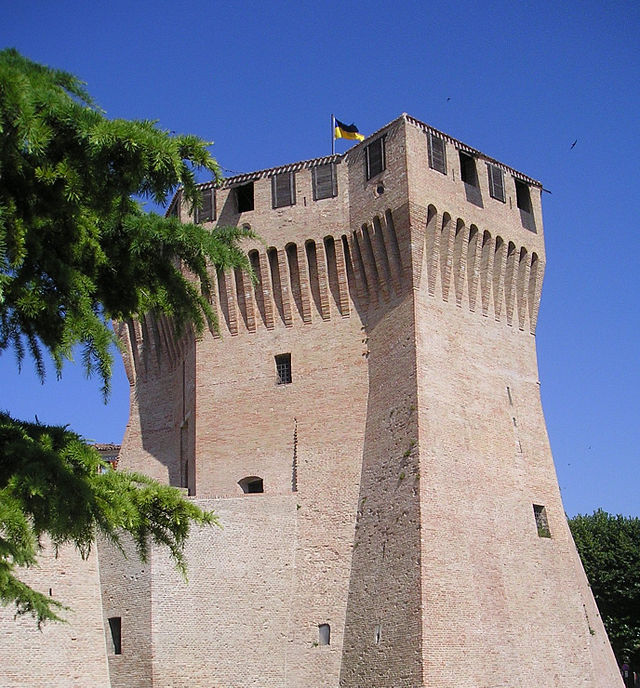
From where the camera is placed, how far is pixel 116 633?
19375 millimetres

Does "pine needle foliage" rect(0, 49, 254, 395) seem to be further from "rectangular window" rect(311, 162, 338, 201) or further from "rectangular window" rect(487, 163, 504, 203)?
"rectangular window" rect(487, 163, 504, 203)

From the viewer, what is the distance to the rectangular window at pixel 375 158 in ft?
74.4

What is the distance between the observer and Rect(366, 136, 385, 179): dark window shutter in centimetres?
2270

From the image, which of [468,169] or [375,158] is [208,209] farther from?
[468,169]

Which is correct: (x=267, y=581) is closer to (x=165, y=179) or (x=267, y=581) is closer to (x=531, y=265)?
(x=531, y=265)

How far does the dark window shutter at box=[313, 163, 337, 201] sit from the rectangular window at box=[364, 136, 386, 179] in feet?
3.43

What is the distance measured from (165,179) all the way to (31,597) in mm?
4346

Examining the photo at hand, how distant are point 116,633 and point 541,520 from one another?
32.8 ft

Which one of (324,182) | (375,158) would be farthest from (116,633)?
(375,158)

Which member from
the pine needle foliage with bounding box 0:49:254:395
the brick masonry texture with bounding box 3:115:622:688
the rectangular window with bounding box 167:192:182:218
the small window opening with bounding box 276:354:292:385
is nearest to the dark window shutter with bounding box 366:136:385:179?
the brick masonry texture with bounding box 3:115:622:688

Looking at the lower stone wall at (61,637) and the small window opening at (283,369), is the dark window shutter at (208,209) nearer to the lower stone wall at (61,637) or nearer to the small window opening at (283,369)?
the small window opening at (283,369)

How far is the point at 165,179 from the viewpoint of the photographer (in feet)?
31.1

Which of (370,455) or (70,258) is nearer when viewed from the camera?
(70,258)

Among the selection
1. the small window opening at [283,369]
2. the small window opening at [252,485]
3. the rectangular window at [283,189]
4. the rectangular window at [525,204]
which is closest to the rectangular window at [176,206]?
the rectangular window at [283,189]
